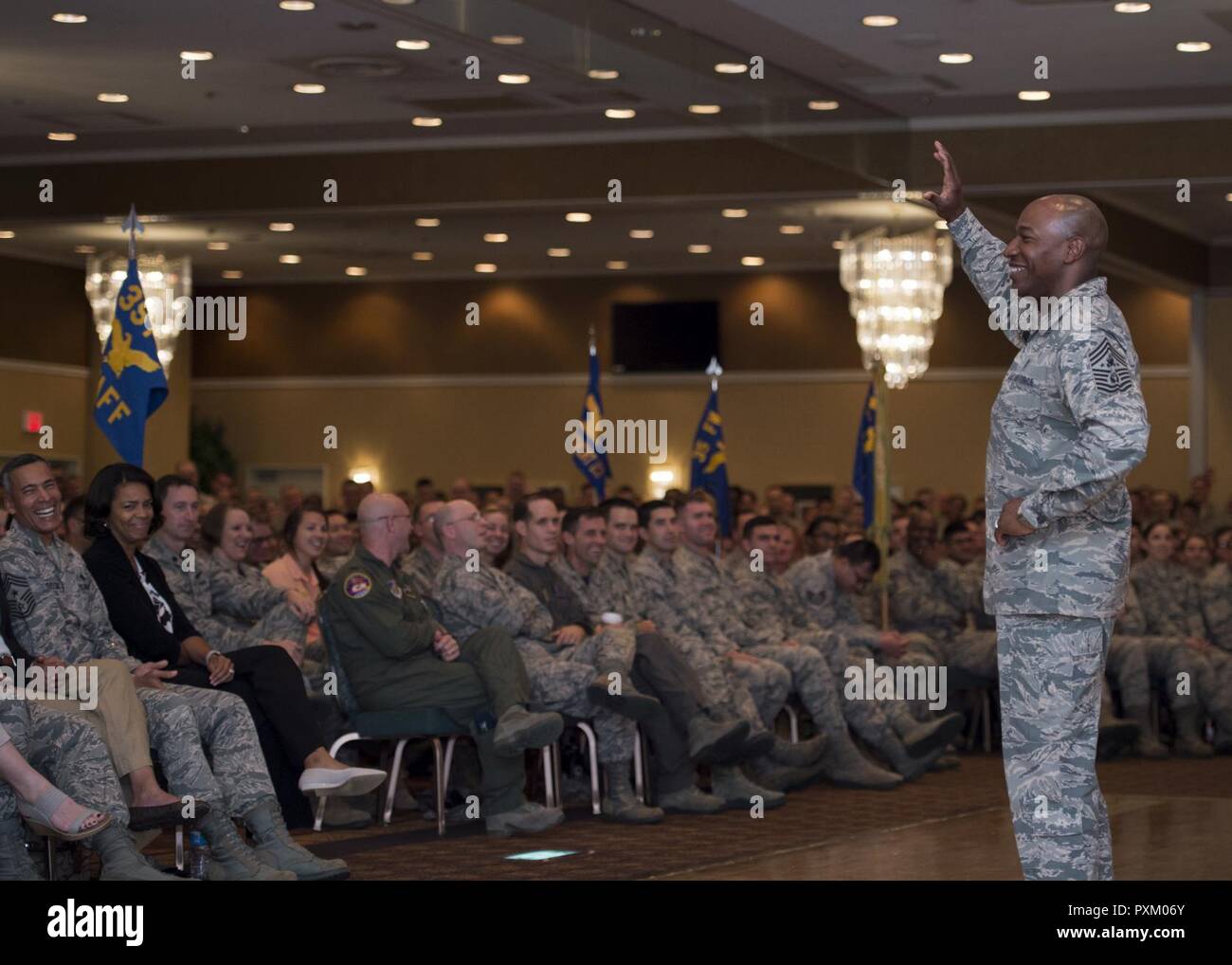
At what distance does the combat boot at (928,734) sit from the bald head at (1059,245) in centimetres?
440

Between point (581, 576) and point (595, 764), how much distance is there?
94 centimetres

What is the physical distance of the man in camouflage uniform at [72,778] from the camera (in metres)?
4.62

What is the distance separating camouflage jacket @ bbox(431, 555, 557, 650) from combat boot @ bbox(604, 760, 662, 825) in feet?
2.06

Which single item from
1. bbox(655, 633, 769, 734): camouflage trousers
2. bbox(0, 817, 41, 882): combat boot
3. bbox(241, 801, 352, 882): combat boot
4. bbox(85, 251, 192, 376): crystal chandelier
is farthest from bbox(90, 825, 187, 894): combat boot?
bbox(85, 251, 192, 376): crystal chandelier

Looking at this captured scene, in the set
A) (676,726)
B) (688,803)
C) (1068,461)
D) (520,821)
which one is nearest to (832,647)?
(676,726)

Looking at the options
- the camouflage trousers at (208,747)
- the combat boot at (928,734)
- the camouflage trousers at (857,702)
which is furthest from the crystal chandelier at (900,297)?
the camouflage trousers at (208,747)

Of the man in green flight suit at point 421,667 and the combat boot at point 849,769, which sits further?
the combat boot at point 849,769

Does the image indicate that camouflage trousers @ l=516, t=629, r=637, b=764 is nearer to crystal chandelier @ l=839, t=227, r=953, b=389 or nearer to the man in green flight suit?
the man in green flight suit

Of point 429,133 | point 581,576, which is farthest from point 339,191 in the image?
point 581,576

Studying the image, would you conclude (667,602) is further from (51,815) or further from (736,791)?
(51,815)

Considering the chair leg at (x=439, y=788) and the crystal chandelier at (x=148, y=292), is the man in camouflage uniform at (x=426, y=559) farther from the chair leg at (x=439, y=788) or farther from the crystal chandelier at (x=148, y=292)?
the crystal chandelier at (x=148, y=292)

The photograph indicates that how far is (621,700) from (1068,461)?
3.20m

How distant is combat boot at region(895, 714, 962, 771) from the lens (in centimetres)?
799

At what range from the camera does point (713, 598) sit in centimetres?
800
